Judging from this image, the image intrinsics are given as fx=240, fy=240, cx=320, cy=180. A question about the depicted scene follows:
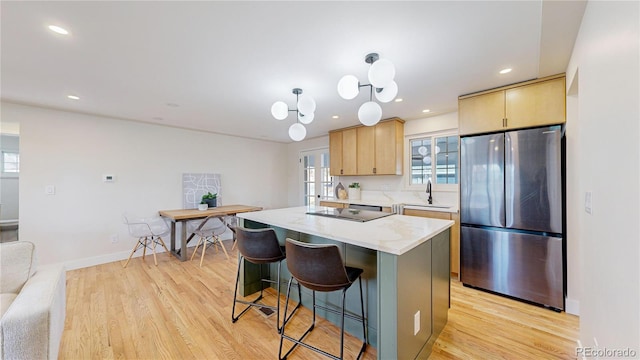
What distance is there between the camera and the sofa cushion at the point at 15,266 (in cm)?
159

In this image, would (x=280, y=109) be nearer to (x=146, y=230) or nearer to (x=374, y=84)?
(x=374, y=84)

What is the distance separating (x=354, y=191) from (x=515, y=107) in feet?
8.97

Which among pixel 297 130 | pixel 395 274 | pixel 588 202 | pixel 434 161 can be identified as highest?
pixel 297 130

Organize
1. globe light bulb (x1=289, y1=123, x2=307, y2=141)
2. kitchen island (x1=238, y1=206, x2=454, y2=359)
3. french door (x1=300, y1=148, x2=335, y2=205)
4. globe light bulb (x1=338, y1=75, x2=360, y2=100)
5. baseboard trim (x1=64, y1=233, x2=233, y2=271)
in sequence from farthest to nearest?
french door (x1=300, y1=148, x2=335, y2=205)
baseboard trim (x1=64, y1=233, x2=233, y2=271)
globe light bulb (x1=289, y1=123, x2=307, y2=141)
globe light bulb (x1=338, y1=75, x2=360, y2=100)
kitchen island (x1=238, y1=206, x2=454, y2=359)

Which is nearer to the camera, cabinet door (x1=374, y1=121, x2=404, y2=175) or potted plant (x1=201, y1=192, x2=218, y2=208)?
cabinet door (x1=374, y1=121, x2=404, y2=175)

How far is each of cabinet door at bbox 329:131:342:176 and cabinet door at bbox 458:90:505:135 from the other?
7.37 ft

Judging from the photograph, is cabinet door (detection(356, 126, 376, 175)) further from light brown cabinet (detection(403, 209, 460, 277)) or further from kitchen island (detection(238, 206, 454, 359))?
kitchen island (detection(238, 206, 454, 359))

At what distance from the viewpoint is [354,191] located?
466cm

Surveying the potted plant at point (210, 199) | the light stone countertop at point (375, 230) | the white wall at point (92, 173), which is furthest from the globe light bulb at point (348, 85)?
the white wall at point (92, 173)

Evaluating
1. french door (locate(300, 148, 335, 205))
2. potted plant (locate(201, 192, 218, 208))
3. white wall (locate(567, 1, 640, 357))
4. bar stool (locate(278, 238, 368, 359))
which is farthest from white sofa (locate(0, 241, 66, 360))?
french door (locate(300, 148, 335, 205))

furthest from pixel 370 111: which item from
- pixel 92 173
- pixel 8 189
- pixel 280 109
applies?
pixel 8 189

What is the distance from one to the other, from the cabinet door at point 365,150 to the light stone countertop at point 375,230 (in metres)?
1.97

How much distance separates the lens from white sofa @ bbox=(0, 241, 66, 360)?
1.13 meters

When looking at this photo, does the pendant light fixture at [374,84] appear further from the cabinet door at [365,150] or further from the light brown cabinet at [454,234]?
the cabinet door at [365,150]
